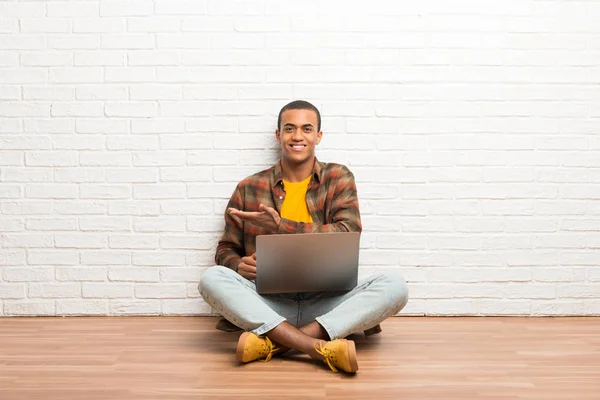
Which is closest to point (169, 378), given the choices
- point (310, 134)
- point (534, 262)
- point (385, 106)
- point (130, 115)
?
point (310, 134)

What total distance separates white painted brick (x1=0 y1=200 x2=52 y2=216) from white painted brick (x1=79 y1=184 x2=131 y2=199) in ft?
0.58

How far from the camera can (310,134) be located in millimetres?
2771

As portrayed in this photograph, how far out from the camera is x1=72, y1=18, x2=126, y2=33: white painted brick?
3.00 meters

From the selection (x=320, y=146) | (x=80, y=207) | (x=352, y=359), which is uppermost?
(x=320, y=146)

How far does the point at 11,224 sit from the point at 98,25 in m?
1.02

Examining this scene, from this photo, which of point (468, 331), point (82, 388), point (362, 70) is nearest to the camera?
point (82, 388)

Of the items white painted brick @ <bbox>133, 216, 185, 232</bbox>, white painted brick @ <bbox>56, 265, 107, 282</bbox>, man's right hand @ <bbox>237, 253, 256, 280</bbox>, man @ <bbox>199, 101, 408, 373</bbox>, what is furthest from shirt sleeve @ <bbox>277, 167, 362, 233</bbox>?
white painted brick @ <bbox>56, 265, 107, 282</bbox>

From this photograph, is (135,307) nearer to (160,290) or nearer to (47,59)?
(160,290)

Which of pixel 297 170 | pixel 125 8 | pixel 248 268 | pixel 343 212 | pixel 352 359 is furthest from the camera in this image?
pixel 125 8

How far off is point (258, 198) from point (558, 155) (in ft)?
4.69

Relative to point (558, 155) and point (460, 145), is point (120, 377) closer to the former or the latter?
point (460, 145)

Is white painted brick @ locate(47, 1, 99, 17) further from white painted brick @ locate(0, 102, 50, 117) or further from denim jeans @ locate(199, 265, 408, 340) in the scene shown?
denim jeans @ locate(199, 265, 408, 340)

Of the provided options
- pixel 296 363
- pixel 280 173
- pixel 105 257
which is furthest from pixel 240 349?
pixel 105 257

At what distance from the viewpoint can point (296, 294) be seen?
105 inches
